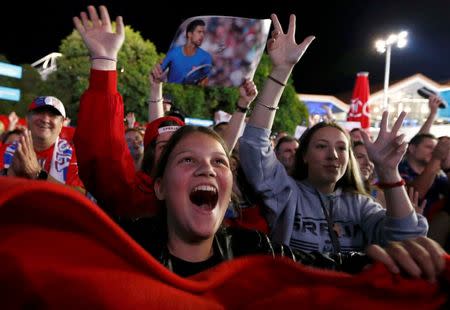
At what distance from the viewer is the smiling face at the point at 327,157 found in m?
3.13

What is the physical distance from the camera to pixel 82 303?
0.95 meters

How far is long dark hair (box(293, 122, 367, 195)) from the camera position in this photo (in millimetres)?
3297

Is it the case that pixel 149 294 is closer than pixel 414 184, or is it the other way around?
pixel 149 294

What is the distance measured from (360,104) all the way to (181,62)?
18304mm

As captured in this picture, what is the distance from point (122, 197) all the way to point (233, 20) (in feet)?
10.3

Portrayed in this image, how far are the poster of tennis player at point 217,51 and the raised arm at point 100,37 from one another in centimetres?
245

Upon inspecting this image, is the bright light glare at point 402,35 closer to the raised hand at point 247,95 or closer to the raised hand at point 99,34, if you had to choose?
the raised hand at point 247,95

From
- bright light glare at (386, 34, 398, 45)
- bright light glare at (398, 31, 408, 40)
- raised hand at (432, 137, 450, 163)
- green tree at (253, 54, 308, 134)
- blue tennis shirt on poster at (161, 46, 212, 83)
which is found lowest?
green tree at (253, 54, 308, 134)

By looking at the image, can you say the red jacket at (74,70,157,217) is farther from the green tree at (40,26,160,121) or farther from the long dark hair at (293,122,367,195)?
the green tree at (40,26,160,121)

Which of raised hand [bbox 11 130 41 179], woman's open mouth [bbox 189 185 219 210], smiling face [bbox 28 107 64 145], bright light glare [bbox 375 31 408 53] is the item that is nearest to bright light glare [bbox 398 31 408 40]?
bright light glare [bbox 375 31 408 53]

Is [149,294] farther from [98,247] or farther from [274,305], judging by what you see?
[274,305]

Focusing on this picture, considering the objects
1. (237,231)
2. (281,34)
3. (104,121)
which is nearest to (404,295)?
(237,231)

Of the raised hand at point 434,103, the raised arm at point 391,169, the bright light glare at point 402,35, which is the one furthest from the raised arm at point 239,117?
the bright light glare at point 402,35

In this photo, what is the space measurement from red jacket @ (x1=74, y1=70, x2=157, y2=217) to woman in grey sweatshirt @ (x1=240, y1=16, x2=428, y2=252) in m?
0.67
